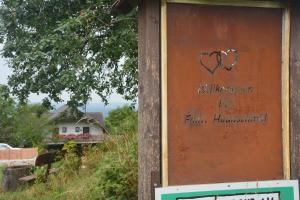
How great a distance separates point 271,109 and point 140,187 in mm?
1255

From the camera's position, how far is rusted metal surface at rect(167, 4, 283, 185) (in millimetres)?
3715

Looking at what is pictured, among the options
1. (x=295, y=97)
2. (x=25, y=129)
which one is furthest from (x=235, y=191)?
(x=25, y=129)

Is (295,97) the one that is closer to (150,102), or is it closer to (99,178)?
(150,102)

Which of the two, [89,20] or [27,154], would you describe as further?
[27,154]

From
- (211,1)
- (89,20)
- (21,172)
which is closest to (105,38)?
(89,20)

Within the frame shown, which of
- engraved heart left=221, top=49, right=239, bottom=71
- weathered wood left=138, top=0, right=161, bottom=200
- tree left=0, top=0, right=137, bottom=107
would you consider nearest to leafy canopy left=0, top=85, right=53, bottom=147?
tree left=0, top=0, right=137, bottom=107

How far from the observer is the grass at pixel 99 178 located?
240 inches

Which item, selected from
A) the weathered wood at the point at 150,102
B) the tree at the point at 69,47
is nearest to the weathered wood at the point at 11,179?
the tree at the point at 69,47

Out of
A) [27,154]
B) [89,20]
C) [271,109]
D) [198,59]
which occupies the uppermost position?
[89,20]

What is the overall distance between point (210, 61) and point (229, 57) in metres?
0.16

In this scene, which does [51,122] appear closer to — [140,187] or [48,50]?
[48,50]

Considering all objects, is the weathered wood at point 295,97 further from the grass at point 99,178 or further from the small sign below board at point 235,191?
the grass at point 99,178

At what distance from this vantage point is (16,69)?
1024 centimetres

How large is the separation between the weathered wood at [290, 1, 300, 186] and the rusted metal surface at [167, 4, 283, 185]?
0.35 feet
